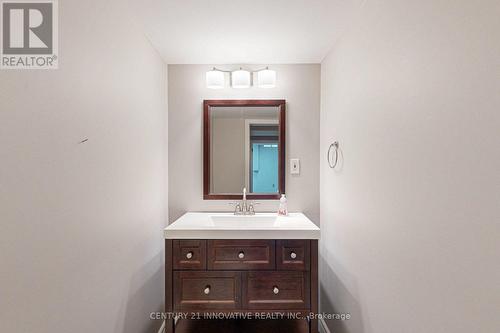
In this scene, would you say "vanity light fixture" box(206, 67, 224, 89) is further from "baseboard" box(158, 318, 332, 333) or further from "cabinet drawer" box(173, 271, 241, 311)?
"baseboard" box(158, 318, 332, 333)

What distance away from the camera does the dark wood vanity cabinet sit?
5.03ft

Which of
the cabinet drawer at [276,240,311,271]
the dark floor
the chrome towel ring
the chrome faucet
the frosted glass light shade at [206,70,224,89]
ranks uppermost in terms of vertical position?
the frosted glass light shade at [206,70,224,89]

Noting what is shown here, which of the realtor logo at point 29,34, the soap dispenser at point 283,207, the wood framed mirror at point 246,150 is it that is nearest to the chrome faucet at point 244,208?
the wood framed mirror at point 246,150

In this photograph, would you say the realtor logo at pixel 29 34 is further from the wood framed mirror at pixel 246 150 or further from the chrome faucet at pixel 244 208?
the chrome faucet at pixel 244 208

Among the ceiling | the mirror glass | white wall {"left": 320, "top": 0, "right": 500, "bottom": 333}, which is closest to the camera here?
white wall {"left": 320, "top": 0, "right": 500, "bottom": 333}

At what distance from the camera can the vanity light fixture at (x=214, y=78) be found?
6.78ft

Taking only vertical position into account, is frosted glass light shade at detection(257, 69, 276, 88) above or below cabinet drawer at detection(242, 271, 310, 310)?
above

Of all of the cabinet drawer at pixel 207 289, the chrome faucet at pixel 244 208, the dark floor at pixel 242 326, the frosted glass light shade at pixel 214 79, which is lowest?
the dark floor at pixel 242 326

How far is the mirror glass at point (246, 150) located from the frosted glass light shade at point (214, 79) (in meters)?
0.23

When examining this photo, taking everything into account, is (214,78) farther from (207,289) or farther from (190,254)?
(207,289)

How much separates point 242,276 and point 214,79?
1541mm

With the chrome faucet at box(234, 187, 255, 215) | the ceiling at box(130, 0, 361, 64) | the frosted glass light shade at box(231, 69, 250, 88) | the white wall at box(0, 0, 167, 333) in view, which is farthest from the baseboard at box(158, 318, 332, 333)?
the ceiling at box(130, 0, 361, 64)

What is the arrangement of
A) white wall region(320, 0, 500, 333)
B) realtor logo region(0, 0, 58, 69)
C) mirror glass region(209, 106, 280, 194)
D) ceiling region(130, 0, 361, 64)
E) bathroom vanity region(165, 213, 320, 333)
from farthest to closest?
mirror glass region(209, 106, 280, 194) < bathroom vanity region(165, 213, 320, 333) < ceiling region(130, 0, 361, 64) < realtor logo region(0, 0, 58, 69) < white wall region(320, 0, 500, 333)

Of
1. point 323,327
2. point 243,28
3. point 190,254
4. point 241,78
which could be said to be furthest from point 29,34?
point 323,327
